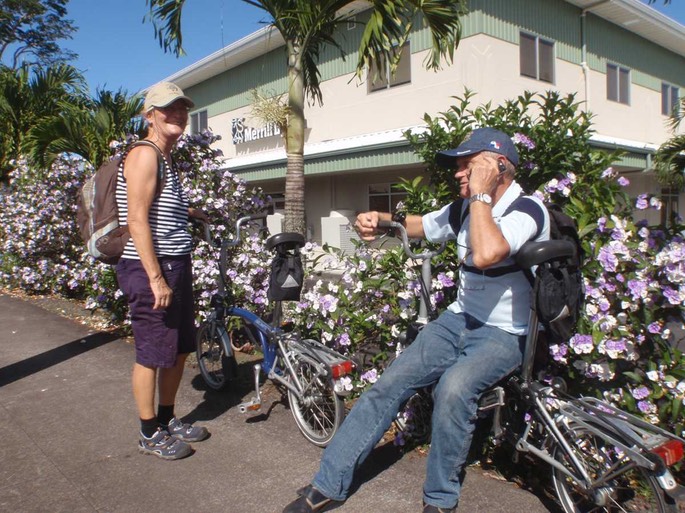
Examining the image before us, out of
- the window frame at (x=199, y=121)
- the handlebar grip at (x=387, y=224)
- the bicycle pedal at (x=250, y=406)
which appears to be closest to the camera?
the handlebar grip at (x=387, y=224)

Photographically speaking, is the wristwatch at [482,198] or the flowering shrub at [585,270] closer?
the wristwatch at [482,198]

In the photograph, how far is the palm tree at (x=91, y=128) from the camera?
7883 millimetres

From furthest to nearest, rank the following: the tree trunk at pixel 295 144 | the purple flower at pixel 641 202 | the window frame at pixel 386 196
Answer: the window frame at pixel 386 196, the tree trunk at pixel 295 144, the purple flower at pixel 641 202

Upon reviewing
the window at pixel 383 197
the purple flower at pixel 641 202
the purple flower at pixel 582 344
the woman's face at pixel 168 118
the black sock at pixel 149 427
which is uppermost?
the window at pixel 383 197

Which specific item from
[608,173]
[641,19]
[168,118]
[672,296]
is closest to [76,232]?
[168,118]

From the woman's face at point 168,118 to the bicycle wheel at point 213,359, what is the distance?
1.66 meters

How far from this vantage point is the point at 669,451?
84.4 inches

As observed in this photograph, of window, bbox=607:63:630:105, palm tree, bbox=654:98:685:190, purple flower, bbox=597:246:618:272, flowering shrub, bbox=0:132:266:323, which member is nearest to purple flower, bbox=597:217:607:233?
purple flower, bbox=597:246:618:272

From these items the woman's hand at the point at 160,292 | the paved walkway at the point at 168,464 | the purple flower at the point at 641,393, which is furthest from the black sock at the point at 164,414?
the purple flower at the point at 641,393

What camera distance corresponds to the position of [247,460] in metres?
3.37

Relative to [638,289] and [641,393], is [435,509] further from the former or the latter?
[638,289]

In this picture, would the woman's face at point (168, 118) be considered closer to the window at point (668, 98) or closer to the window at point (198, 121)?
the window at point (198, 121)

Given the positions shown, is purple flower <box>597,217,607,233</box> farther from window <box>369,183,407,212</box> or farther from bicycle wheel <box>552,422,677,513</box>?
window <box>369,183,407,212</box>

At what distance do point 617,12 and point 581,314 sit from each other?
13.5m
